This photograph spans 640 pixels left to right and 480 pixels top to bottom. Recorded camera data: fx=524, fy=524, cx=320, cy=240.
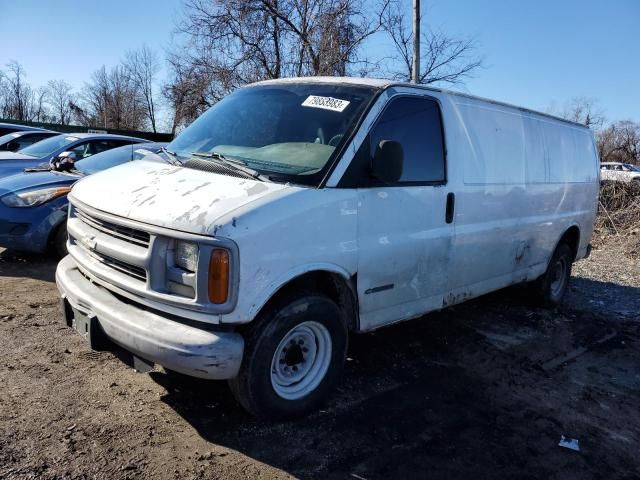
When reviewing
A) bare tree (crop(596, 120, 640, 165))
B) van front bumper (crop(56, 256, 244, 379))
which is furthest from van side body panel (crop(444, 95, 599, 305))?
bare tree (crop(596, 120, 640, 165))

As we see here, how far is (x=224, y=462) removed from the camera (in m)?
2.88

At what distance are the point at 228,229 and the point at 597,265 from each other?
29.1ft

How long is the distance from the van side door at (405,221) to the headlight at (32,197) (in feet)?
14.7

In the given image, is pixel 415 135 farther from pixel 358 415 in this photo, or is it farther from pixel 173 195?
pixel 358 415

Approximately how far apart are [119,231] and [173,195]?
1.44 feet

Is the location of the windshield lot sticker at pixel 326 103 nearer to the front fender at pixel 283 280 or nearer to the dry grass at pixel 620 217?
the front fender at pixel 283 280

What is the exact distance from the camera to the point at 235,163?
344 cm

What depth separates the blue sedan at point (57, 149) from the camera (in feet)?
28.0

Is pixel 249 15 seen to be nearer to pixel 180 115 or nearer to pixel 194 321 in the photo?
pixel 180 115

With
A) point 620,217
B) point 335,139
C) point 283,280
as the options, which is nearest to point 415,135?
point 335,139

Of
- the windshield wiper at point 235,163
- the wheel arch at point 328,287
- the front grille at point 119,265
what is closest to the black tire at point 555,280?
the wheel arch at point 328,287

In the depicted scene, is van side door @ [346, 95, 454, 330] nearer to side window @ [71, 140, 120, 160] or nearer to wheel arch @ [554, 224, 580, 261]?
wheel arch @ [554, 224, 580, 261]

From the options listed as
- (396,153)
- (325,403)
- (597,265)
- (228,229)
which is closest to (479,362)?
(325,403)

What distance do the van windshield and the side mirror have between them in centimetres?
25
